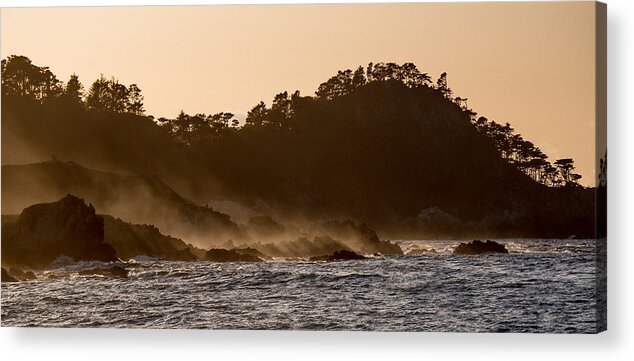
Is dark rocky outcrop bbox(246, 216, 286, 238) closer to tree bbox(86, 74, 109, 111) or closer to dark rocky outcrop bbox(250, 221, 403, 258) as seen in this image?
dark rocky outcrop bbox(250, 221, 403, 258)

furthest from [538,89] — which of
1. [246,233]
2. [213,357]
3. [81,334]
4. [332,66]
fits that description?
[81,334]

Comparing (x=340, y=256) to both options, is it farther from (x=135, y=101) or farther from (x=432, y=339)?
(x=135, y=101)

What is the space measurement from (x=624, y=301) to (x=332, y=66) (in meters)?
3.25

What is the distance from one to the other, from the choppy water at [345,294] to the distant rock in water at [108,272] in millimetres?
54

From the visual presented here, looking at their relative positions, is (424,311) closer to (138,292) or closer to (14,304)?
(138,292)

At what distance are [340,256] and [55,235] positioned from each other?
260cm

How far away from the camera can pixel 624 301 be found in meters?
13.0

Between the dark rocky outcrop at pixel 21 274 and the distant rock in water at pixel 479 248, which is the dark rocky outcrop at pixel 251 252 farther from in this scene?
the dark rocky outcrop at pixel 21 274

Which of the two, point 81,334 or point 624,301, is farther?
point 81,334

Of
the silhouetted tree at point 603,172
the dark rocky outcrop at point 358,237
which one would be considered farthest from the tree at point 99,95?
the silhouetted tree at point 603,172

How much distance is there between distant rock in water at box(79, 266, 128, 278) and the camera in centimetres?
1384

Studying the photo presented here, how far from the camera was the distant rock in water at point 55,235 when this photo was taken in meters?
13.8

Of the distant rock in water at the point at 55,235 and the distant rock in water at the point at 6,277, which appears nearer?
the distant rock in water at the point at 55,235

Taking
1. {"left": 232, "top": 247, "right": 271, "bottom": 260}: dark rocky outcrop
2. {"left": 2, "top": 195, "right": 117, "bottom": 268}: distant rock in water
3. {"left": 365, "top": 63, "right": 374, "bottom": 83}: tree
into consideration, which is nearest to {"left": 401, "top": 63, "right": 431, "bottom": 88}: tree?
{"left": 365, "top": 63, "right": 374, "bottom": 83}: tree
